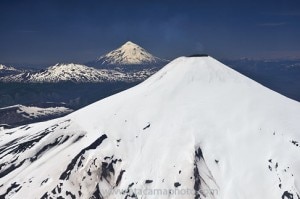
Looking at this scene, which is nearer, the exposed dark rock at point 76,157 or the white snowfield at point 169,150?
the white snowfield at point 169,150

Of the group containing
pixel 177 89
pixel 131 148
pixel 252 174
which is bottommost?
pixel 252 174

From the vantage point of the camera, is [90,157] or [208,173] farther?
[90,157]

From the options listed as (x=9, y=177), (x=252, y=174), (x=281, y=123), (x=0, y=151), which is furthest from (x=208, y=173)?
(x=0, y=151)

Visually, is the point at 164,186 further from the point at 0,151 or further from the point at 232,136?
the point at 0,151

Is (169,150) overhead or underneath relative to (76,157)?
underneath

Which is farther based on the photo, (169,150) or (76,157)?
(76,157)

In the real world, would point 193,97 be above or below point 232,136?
above

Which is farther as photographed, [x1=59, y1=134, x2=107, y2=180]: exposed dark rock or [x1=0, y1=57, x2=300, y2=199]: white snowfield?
[x1=59, y1=134, x2=107, y2=180]: exposed dark rock

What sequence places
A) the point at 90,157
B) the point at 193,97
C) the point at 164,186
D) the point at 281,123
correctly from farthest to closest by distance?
the point at 193,97 < the point at 281,123 < the point at 90,157 < the point at 164,186
